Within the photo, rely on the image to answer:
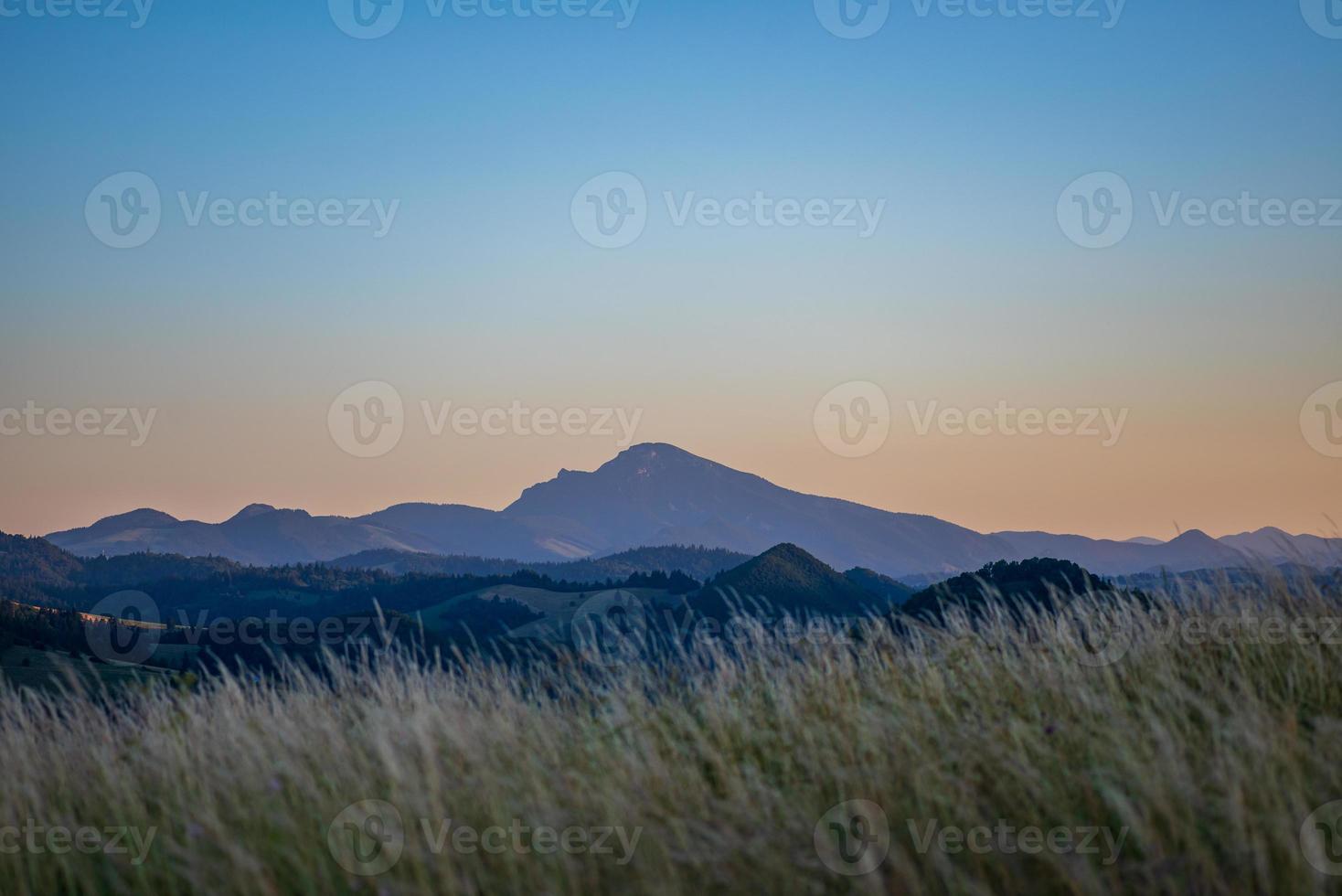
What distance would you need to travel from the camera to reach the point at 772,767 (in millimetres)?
6578

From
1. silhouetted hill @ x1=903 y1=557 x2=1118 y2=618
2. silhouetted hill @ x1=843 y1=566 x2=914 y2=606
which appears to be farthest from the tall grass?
silhouetted hill @ x1=843 y1=566 x2=914 y2=606

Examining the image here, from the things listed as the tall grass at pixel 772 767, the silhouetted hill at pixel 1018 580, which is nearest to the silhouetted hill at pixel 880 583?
the silhouetted hill at pixel 1018 580

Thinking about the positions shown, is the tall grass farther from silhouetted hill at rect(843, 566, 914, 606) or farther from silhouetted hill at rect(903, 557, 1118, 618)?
silhouetted hill at rect(843, 566, 914, 606)

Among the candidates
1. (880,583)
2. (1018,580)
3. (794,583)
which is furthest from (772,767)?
(880,583)

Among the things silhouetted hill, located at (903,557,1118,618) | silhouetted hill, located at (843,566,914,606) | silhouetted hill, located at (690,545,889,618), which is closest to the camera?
silhouetted hill, located at (903,557,1118,618)

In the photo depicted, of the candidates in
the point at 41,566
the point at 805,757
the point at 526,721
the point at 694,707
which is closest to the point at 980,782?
the point at 805,757

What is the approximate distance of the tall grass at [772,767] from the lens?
5.05m

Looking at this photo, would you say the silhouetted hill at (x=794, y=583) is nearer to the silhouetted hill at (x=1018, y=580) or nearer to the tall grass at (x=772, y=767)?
the silhouetted hill at (x=1018, y=580)

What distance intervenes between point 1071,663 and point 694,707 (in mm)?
2905

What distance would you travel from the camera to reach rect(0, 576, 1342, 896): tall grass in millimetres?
5047

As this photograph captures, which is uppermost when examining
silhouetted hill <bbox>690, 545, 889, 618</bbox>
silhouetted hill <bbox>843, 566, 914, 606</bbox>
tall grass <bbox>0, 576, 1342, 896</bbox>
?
tall grass <bbox>0, 576, 1342, 896</bbox>

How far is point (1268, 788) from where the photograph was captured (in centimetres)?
515

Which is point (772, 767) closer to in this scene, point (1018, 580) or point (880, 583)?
point (1018, 580)

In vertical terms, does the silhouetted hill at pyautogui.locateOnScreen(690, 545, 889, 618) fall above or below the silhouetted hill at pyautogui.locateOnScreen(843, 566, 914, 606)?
above
